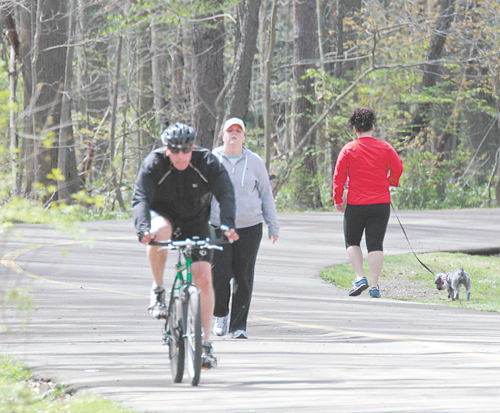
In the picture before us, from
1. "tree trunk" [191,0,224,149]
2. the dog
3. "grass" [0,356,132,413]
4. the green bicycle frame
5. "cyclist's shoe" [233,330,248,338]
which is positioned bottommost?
the dog

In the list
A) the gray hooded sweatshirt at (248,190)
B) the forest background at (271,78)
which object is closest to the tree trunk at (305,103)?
the forest background at (271,78)

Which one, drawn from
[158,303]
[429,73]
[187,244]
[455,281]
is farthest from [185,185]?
[429,73]

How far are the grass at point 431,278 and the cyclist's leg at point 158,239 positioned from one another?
5387mm

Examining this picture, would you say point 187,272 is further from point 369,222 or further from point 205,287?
point 369,222

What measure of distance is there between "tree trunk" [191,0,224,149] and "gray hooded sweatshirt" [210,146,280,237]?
16.3 metres

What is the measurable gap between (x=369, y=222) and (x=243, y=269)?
2.81 m

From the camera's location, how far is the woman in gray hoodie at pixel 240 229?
6984 mm

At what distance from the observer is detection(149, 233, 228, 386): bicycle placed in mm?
5070

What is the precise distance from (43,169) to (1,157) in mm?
18391

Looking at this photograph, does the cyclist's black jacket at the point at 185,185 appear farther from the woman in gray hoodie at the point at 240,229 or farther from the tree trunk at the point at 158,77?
the tree trunk at the point at 158,77

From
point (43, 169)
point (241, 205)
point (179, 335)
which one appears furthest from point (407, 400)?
point (43, 169)

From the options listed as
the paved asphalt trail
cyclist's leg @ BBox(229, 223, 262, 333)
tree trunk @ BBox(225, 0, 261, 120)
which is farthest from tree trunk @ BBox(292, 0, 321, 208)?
cyclist's leg @ BBox(229, 223, 262, 333)

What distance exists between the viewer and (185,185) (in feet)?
18.4

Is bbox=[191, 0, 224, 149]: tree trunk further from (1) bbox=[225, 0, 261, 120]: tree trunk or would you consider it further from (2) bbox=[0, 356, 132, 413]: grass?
(2) bbox=[0, 356, 132, 413]: grass
